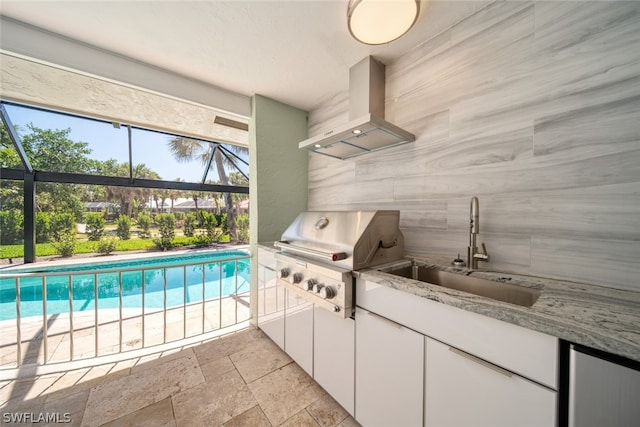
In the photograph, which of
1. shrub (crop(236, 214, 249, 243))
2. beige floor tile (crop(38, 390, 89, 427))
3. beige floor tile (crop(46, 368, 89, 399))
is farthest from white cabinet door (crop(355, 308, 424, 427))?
shrub (crop(236, 214, 249, 243))

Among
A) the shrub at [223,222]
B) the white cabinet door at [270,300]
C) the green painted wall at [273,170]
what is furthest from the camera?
the shrub at [223,222]

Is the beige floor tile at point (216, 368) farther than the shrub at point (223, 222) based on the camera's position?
No

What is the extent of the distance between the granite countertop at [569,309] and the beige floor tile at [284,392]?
→ 3.47ft

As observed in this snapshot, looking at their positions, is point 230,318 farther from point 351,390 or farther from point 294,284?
point 351,390

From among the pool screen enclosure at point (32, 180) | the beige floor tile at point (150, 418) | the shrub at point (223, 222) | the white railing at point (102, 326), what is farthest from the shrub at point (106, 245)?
the beige floor tile at point (150, 418)

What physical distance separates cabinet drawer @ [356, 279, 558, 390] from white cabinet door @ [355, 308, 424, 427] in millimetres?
73

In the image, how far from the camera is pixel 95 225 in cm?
564

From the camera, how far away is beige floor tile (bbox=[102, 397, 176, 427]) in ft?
4.03

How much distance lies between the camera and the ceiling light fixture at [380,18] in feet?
3.73

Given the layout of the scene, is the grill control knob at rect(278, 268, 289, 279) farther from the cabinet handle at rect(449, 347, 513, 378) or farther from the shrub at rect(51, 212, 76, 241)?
the shrub at rect(51, 212, 76, 241)

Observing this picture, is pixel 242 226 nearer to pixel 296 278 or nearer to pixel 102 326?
pixel 102 326

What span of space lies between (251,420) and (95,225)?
7.23 meters

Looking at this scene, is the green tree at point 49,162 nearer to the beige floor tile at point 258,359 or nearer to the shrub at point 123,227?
the shrub at point 123,227

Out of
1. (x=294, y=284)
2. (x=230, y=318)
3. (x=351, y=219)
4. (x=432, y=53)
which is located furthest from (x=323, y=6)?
(x=230, y=318)
